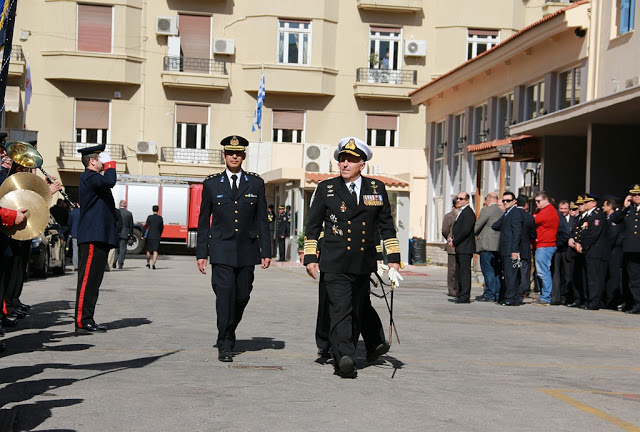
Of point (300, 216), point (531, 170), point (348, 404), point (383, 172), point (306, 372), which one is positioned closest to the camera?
point (348, 404)

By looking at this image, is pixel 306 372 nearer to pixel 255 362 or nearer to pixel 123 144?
pixel 255 362

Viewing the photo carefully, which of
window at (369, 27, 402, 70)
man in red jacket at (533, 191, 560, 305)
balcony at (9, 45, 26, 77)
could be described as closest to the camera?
man in red jacket at (533, 191, 560, 305)

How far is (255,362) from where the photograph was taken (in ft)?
30.4

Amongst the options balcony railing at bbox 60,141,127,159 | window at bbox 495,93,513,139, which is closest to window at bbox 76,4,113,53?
balcony railing at bbox 60,141,127,159

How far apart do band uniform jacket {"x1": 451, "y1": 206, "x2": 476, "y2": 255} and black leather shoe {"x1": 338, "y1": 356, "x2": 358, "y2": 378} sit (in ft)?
30.1

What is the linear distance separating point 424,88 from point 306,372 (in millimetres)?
28206

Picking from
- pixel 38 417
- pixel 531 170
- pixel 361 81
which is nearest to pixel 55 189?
pixel 38 417

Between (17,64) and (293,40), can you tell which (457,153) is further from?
(17,64)

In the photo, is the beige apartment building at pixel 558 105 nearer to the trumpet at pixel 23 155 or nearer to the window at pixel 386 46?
the trumpet at pixel 23 155

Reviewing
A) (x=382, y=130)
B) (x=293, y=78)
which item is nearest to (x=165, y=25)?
(x=293, y=78)

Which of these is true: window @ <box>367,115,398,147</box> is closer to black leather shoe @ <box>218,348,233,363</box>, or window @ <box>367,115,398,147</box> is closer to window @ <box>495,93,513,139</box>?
window @ <box>495,93,513,139</box>

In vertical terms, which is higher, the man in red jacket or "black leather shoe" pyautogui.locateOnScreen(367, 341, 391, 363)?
the man in red jacket

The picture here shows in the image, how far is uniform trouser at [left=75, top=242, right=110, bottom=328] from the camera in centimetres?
1126

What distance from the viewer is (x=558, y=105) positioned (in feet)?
83.8
